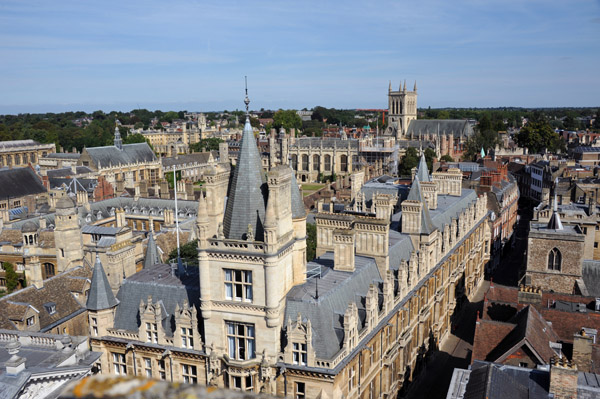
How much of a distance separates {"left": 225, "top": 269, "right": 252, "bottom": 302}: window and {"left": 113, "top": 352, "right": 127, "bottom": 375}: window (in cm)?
954

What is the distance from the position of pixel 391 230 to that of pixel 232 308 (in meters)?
22.4

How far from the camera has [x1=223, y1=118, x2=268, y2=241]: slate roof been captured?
96.0 feet

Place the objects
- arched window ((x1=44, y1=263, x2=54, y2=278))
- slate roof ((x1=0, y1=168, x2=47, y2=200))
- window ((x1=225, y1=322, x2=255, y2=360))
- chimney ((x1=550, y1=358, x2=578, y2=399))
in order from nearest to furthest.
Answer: chimney ((x1=550, y1=358, x2=578, y2=399))
window ((x1=225, y1=322, x2=255, y2=360))
arched window ((x1=44, y1=263, x2=54, y2=278))
slate roof ((x1=0, y1=168, x2=47, y2=200))

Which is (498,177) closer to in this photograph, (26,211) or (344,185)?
(344,185)

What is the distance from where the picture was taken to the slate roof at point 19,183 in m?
89.6

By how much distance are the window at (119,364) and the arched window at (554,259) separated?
38858mm

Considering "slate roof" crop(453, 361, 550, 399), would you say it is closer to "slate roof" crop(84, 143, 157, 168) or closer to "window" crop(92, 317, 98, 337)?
"window" crop(92, 317, 98, 337)

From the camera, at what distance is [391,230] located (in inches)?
1859

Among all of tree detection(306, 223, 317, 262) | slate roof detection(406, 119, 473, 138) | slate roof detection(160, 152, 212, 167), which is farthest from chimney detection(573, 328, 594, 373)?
slate roof detection(406, 119, 473, 138)

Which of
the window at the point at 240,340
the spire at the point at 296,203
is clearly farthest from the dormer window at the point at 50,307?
the spire at the point at 296,203

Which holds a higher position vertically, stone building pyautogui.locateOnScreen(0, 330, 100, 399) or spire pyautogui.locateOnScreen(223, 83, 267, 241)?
spire pyautogui.locateOnScreen(223, 83, 267, 241)

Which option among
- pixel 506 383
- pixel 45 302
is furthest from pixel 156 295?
pixel 506 383

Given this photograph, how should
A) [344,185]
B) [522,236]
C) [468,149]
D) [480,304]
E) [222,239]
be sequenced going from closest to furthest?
[222,239] → [480,304] → [522,236] → [344,185] → [468,149]

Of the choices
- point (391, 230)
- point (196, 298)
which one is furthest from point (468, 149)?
point (196, 298)
